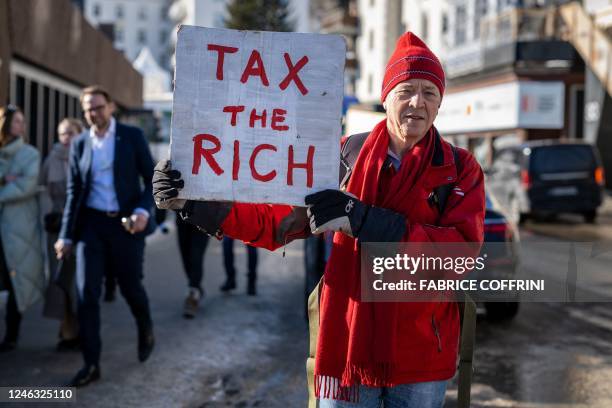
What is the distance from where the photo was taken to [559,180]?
18234 millimetres

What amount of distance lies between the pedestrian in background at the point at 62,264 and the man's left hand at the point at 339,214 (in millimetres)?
4033

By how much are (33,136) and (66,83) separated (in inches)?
128

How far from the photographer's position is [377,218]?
7.87 feet

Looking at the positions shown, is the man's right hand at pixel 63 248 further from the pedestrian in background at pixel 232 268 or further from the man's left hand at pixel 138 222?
the pedestrian in background at pixel 232 268

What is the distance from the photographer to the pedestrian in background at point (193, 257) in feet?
26.2

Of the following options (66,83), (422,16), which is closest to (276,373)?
(66,83)

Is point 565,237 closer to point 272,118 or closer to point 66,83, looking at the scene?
point 66,83

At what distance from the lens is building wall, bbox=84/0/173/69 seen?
4348 inches

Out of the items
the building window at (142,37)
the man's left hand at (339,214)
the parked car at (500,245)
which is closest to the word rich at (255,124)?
the man's left hand at (339,214)

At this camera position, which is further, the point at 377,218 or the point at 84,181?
the point at 84,181

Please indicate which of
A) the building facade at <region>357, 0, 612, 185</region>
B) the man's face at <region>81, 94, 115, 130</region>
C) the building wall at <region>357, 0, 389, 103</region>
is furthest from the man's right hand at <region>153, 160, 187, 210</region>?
the building wall at <region>357, 0, 389, 103</region>

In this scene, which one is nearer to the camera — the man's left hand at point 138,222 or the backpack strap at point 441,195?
the backpack strap at point 441,195

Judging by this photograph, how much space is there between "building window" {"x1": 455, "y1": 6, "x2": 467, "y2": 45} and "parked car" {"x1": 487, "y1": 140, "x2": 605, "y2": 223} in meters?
19.8

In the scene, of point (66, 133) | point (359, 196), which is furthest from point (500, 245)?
point (359, 196)
